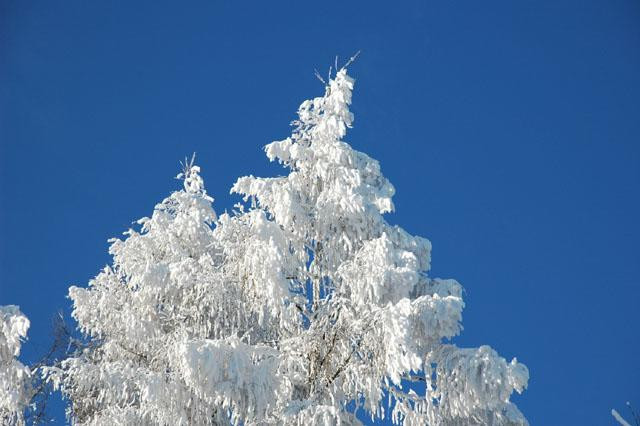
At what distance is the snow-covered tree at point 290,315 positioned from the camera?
34.6 feet

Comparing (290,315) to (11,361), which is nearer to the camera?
(11,361)

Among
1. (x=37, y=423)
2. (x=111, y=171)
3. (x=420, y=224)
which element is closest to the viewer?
(x=37, y=423)

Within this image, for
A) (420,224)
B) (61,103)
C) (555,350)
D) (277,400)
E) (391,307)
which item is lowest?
(277,400)

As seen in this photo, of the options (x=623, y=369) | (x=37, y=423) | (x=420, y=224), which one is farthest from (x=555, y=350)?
(x=37, y=423)

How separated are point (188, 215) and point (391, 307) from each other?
4159 mm

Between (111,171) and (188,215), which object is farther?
(111,171)

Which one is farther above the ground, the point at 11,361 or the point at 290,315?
the point at 290,315

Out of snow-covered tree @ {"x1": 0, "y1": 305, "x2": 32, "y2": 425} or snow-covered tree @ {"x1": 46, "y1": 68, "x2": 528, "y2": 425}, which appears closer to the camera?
snow-covered tree @ {"x1": 46, "y1": 68, "x2": 528, "y2": 425}

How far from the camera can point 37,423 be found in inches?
619

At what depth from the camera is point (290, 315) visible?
40.1 ft

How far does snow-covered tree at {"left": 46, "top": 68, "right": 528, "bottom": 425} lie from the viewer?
10.5 m

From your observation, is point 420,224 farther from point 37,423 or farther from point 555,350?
point 37,423

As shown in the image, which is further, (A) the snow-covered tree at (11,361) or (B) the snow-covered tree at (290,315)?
(A) the snow-covered tree at (11,361)

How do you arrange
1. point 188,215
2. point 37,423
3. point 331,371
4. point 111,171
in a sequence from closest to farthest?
point 331,371
point 188,215
point 37,423
point 111,171
